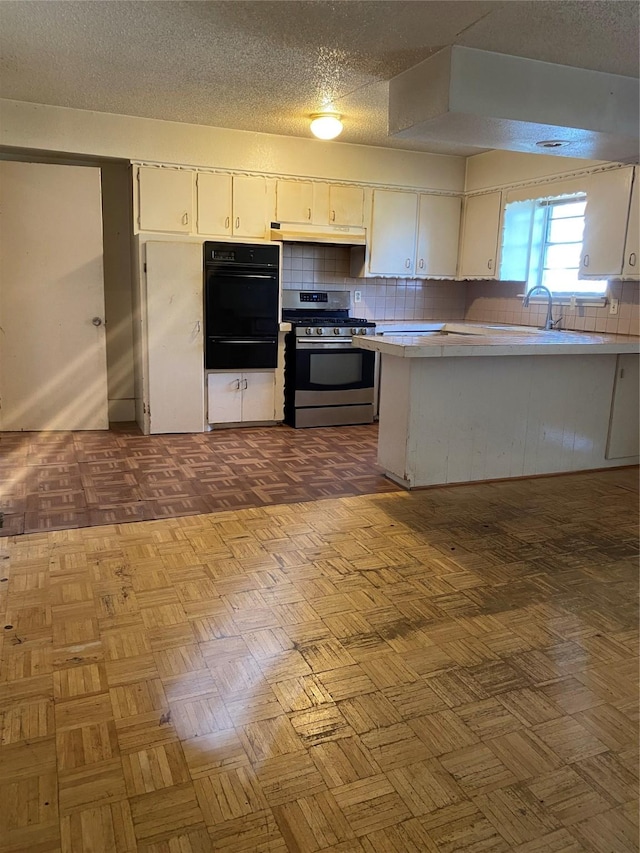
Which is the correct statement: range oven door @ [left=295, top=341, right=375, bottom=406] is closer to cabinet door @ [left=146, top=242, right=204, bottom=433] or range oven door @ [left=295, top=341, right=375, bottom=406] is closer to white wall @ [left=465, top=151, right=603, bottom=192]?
cabinet door @ [left=146, top=242, right=204, bottom=433]

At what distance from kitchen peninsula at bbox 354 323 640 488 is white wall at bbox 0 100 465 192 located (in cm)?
241

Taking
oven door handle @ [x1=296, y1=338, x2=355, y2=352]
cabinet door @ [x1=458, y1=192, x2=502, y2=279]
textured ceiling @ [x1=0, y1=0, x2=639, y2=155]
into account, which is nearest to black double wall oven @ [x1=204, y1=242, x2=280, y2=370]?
oven door handle @ [x1=296, y1=338, x2=355, y2=352]

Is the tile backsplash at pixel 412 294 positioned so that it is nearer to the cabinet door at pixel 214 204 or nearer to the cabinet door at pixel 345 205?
the cabinet door at pixel 345 205

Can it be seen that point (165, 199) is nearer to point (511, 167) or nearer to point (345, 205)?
point (345, 205)

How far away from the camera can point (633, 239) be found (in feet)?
15.1

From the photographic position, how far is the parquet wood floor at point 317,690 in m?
1.54

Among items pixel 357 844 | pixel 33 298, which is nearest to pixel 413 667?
pixel 357 844

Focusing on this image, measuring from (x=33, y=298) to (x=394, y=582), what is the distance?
156 inches

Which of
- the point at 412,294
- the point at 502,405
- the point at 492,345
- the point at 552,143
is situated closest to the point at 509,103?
the point at 552,143

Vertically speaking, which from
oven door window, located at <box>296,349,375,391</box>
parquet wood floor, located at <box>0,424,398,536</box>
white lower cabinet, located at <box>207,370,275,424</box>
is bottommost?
parquet wood floor, located at <box>0,424,398,536</box>

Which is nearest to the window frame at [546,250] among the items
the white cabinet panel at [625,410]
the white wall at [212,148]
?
the white cabinet panel at [625,410]

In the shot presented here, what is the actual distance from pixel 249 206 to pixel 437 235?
1955 mm

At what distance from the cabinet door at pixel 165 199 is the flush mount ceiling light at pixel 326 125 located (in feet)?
3.84

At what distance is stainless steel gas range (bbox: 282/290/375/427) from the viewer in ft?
18.7
